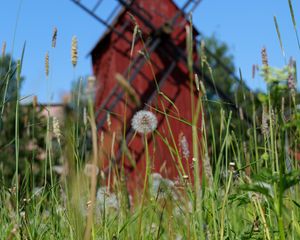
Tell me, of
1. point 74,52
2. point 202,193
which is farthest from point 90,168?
point 74,52

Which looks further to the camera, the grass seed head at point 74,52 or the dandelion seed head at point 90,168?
the grass seed head at point 74,52

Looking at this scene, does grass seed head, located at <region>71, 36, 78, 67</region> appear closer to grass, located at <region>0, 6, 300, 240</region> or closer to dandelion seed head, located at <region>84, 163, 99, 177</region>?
grass, located at <region>0, 6, 300, 240</region>

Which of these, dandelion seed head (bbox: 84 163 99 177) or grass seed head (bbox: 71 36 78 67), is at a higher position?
grass seed head (bbox: 71 36 78 67)

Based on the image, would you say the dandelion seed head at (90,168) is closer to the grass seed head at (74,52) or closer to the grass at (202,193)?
the grass at (202,193)

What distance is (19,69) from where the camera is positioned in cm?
130

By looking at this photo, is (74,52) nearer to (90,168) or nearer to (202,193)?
(202,193)

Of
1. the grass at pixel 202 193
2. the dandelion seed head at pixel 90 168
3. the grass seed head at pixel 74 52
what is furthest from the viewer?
the grass seed head at pixel 74 52

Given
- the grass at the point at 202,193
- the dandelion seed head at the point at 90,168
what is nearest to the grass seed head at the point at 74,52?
the grass at the point at 202,193

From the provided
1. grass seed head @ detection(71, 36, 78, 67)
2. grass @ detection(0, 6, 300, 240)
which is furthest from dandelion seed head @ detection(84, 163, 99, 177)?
grass seed head @ detection(71, 36, 78, 67)

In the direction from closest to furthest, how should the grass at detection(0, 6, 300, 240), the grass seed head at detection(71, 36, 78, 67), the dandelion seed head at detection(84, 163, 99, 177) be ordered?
1. the dandelion seed head at detection(84, 163, 99, 177)
2. the grass at detection(0, 6, 300, 240)
3. the grass seed head at detection(71, 36, 78, 67)

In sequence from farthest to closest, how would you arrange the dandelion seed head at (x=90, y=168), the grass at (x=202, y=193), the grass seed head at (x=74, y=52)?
the grass seed head at (x=74, y=52) → the grass at (x=202, y=193) → the dandelion seed head at (x=90, y=168)

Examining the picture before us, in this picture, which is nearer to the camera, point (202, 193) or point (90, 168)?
point (202, 193)

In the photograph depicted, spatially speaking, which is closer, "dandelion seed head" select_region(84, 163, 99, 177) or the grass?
"dandelion seed head" select_region(84, 163, 99, 177)

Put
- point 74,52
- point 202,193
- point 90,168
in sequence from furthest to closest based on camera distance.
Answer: point 90,168, point 202,193, point 74,52
